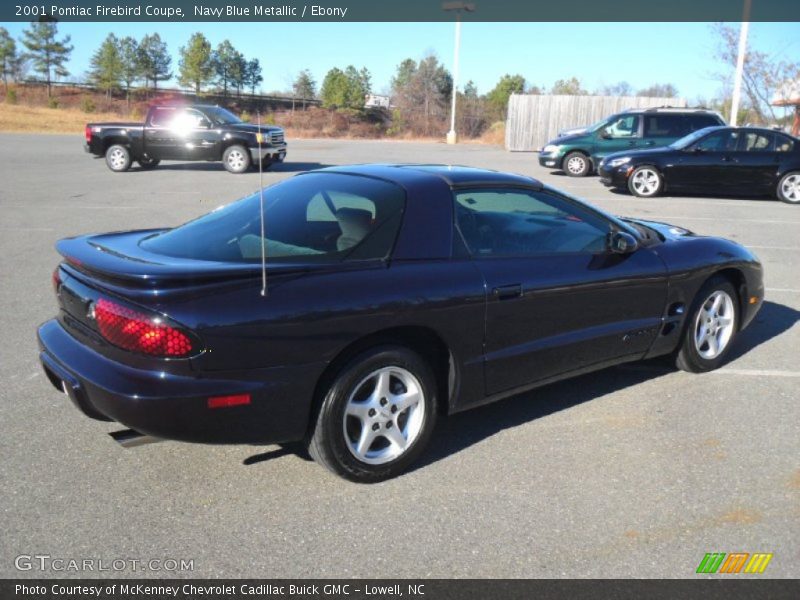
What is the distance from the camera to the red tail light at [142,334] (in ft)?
9.45

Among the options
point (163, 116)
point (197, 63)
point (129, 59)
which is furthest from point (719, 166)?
point (129, 59)

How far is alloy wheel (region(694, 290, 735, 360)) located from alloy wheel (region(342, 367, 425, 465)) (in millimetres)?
2389

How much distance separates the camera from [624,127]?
744 inches

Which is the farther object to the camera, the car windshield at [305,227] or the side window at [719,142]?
the side window at [719,142]

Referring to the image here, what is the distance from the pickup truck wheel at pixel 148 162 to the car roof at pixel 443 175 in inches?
667

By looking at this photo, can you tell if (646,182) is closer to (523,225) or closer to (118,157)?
(523,225)

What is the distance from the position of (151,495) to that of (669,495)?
242 cm

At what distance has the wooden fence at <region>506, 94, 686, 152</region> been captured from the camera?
102ft

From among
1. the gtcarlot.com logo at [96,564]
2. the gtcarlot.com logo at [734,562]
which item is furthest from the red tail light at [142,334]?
the gtcarlot.com logo at [734,562]

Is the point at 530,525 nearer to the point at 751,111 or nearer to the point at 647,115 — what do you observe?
the point at 647,115

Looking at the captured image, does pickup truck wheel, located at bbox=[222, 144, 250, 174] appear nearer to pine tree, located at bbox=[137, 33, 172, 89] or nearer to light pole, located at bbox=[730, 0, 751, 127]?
light pole, located at bbox=[730, 0, 751, 127]

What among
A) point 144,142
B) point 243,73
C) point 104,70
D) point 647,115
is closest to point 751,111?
point 647,115

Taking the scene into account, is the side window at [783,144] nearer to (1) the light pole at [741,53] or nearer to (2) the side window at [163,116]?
(1) the light pole at [741,53]

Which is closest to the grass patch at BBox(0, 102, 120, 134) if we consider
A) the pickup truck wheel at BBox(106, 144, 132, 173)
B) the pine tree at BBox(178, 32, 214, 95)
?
the pine tree at BBox(178, 32, 214, 95)
